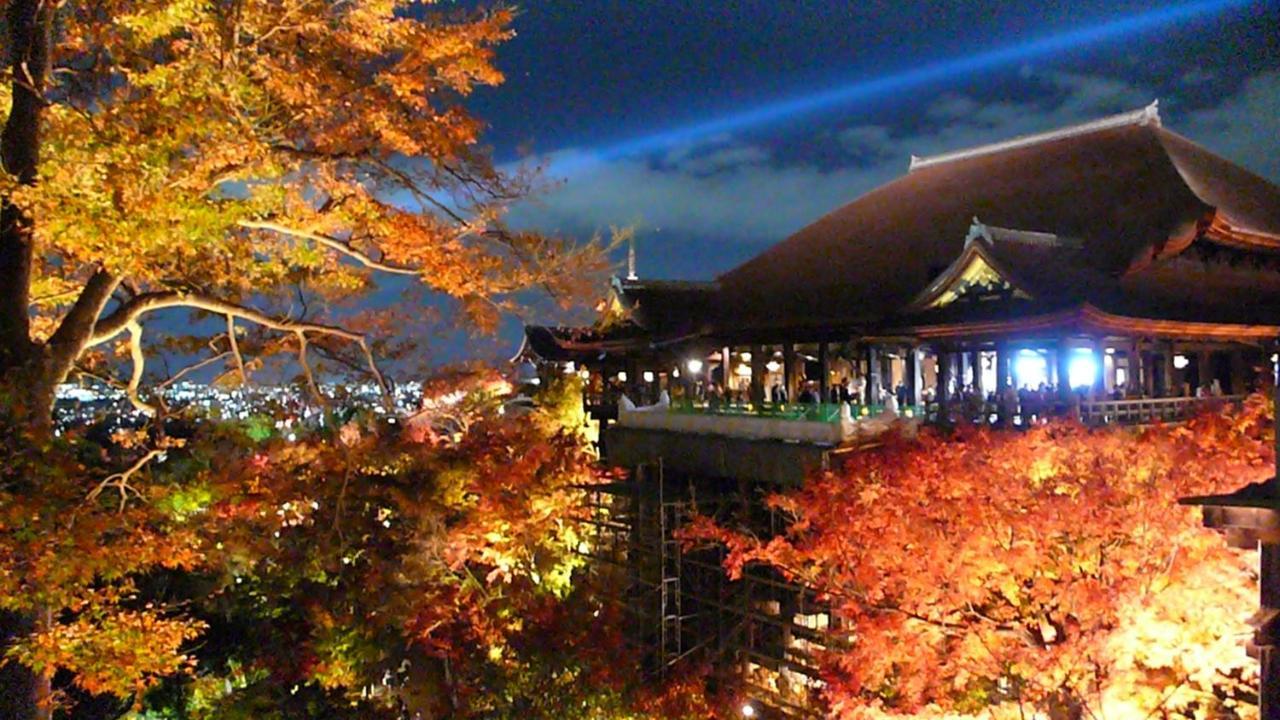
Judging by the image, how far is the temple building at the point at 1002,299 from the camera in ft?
57.8

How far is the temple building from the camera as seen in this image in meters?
17.6

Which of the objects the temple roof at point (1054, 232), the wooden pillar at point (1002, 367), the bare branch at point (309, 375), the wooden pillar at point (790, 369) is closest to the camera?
the bare branch at point (309, 375)

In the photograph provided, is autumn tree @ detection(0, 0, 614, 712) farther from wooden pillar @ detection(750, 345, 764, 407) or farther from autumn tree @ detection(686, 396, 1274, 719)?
wooden pillar @ detection(750, 345, 764, 407)

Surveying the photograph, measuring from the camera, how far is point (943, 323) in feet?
61.7

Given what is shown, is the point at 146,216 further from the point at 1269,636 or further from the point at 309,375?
the point at 1269,636

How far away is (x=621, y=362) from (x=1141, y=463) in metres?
23.1

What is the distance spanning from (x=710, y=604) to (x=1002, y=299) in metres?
8.51

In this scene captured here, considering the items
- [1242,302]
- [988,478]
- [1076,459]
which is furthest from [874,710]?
[1242,302]

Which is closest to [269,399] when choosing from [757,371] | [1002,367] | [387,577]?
[387,577]

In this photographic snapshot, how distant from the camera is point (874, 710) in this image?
966 cm

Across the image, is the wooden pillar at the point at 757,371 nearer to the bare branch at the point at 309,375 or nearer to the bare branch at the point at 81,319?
the bare branch at the point at 309,375

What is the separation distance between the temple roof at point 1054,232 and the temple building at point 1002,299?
0.22 ft

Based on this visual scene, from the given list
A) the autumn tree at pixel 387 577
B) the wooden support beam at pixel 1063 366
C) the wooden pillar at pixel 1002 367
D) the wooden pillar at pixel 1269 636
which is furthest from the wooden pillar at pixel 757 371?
the wooden pillar at pixel 1269 636

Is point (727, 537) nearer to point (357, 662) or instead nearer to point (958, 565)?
point (958, 565)
